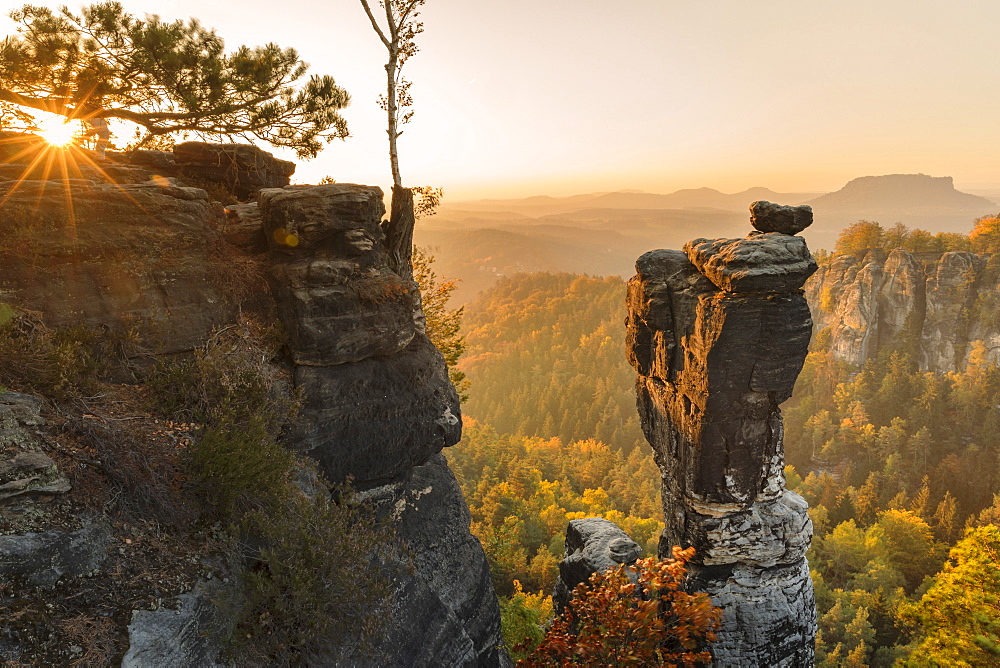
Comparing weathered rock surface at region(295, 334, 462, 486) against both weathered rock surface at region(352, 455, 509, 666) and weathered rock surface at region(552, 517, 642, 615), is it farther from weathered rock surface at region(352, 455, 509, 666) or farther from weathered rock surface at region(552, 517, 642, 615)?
weathered rock surface at region(552, 517, 642, 615)

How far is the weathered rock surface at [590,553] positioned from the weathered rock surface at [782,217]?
9.52 metres

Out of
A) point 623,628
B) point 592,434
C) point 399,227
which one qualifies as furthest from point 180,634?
point 592,434

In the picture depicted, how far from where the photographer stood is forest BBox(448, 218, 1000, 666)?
2023cm

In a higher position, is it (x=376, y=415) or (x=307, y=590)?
(x=376, y=415)

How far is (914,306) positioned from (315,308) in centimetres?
9486

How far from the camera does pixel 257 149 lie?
42.5 feet

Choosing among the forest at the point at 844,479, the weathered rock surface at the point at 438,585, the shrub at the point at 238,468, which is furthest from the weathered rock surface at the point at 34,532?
the forest at the point at 844,479

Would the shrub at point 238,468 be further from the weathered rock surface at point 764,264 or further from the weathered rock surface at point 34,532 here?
the weathered rock surface at point 764,264

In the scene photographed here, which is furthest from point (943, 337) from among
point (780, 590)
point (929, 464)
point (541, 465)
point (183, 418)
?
point (183, 418)

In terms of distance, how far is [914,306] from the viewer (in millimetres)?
76375

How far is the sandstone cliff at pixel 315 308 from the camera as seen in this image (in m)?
8.20

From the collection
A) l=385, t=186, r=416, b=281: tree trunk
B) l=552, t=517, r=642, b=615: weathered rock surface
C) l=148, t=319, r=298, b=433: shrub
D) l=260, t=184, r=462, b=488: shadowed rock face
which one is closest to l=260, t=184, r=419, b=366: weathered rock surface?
l=260, t=184, r=462, b=488: shadowed rock face

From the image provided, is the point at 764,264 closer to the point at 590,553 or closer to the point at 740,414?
the point at 740,414

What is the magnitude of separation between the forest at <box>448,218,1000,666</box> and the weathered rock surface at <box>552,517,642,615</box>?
11.6 ft
